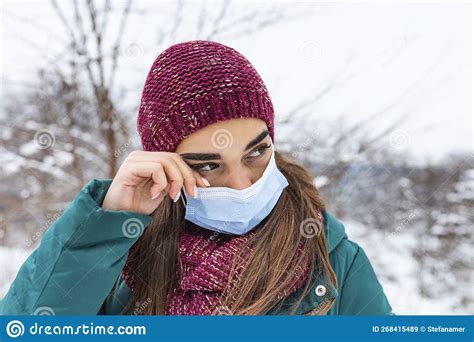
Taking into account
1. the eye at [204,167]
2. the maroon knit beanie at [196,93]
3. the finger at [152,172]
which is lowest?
the eye at [204,167]

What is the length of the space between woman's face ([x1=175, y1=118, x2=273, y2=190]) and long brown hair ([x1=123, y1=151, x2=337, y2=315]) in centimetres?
14

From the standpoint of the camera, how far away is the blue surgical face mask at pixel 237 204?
1029 mm

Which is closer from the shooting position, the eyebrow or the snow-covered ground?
the eyebrow

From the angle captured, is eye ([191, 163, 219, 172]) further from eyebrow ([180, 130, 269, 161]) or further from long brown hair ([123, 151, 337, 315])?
long brown hair ([123, 151, 337, 315])

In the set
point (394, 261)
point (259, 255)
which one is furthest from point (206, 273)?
point (394, 261)

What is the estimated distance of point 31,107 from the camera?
2.02m

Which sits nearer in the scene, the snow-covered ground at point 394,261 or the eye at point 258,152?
the eye at point 258,152

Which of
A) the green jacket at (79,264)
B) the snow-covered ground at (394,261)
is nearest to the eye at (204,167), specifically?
the green jacket at (79,264)

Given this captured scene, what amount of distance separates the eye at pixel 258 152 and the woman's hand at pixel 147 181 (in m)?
0.13

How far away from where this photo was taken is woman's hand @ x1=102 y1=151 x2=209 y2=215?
94 centimetres

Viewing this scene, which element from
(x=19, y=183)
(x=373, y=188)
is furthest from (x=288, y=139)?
(x=19, y=183)

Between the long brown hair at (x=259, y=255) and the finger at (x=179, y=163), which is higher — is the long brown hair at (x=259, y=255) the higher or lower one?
the lower one

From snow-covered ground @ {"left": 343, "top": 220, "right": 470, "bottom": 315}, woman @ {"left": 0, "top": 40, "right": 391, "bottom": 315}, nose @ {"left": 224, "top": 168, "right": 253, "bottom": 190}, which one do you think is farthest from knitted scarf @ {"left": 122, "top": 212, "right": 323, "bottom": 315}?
snow-covered ground @ {"left": 343, "top": 220, "right": 470, "bottom": 315}

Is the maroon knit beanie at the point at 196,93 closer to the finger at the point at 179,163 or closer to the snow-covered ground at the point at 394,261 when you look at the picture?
the finger at the point at 179,163
